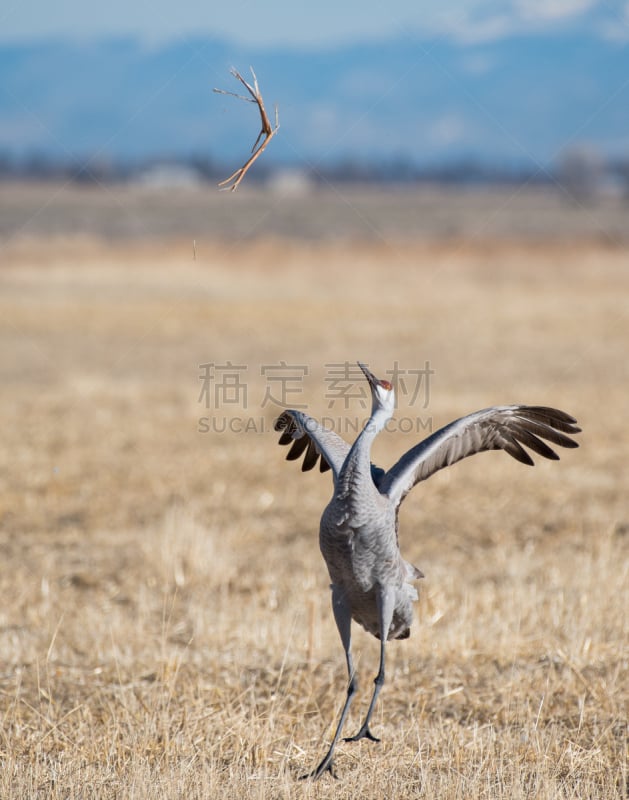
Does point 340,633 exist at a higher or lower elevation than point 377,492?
lower

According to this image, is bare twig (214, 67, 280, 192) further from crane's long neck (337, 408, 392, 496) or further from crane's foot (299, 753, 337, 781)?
crane's foot (299, 753, 337, 781)

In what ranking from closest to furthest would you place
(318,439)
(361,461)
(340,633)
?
(361,461) < (318,439) < (340,633)

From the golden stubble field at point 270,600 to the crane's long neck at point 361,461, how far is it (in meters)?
1.25

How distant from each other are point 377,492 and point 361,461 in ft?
0.76

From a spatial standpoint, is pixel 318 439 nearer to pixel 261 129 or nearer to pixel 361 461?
pixel 361 461

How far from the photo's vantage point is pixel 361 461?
365cm

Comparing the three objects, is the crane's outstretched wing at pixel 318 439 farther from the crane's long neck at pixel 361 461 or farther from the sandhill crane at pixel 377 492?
the crane's long neck at pixel 361 461

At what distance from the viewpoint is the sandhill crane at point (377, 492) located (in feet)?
12.1

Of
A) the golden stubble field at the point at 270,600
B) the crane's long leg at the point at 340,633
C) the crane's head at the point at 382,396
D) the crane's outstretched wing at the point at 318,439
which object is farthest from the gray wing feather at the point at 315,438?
the golden stubble field at the point at 270,600

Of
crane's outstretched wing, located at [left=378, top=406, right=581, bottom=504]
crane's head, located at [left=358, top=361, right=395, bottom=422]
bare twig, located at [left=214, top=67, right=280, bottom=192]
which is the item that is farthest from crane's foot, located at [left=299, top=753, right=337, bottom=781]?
bare twig, located at [left=214, top=67, right=280, bottom=192]

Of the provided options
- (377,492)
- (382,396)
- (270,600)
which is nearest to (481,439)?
(377,492)

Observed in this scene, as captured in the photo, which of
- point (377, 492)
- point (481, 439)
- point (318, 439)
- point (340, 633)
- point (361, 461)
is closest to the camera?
point (361, 461)

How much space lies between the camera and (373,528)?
3.77m

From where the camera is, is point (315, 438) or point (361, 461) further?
point (315, 438)
